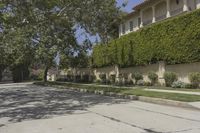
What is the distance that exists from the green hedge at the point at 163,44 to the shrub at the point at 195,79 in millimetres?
1060

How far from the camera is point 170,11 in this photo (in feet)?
124

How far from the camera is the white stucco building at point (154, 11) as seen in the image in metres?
35.2

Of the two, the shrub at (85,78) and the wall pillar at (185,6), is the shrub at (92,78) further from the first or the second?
the wall pillar at (185,6)

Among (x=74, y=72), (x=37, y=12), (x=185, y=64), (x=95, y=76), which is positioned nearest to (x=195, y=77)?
(x=185, y=64)

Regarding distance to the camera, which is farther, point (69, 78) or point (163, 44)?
point (69, 78)

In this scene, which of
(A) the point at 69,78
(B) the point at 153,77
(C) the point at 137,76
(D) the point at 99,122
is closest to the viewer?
(D) the point at 99,122

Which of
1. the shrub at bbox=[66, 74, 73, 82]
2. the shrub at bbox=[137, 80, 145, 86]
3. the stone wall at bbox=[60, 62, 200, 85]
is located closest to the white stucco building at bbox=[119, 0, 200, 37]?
the stone wall at bbox=[60, 62, 200, 85]

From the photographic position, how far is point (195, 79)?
26.8 metres

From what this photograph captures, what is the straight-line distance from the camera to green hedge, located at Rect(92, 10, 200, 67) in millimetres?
27453

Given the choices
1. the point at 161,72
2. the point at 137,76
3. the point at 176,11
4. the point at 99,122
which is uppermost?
the point at 176,11

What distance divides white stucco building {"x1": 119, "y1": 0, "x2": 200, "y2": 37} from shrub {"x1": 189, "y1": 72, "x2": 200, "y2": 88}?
8.26m

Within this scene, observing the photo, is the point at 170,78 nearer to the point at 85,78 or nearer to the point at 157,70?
the point at 157,70

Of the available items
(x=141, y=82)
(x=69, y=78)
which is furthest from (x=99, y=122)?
(x=69, y=78)

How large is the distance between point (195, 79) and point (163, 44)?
214 inches
